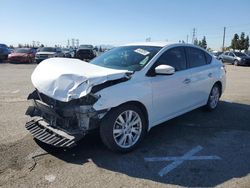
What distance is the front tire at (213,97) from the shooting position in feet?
23.3

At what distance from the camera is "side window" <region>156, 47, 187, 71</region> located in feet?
17.6

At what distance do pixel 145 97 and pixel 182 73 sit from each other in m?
1.31

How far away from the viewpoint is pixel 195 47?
261 inches

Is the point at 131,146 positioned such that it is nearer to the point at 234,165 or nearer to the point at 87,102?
the point at 87,102

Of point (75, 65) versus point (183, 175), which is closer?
point (183, 175)

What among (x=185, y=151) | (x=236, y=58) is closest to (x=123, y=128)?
(x=185, y=151)

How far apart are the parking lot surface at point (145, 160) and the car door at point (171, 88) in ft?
1.57

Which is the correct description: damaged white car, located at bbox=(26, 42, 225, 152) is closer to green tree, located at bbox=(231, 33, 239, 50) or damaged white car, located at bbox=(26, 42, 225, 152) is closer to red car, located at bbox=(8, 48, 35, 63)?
red car, located at bbox=(8, 48, 35, 63)

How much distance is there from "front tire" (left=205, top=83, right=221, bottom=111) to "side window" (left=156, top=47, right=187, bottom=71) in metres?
1.58

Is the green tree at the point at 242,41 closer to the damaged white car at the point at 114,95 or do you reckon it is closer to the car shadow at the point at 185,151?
the car shadow at the point at 185,151

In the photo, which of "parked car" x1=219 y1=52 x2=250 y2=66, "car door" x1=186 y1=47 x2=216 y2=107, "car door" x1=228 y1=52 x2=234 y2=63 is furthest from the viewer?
"car door" x1=228 y1=52 x2=234 y2=63

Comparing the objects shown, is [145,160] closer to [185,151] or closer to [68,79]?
[185,151]

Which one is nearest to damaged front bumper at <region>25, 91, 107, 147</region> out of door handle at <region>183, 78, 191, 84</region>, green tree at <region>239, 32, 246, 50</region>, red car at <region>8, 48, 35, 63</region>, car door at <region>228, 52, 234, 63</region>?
door handle at <region>183, 78, 191, 84</region>

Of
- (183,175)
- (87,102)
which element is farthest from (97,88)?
(183,175)
